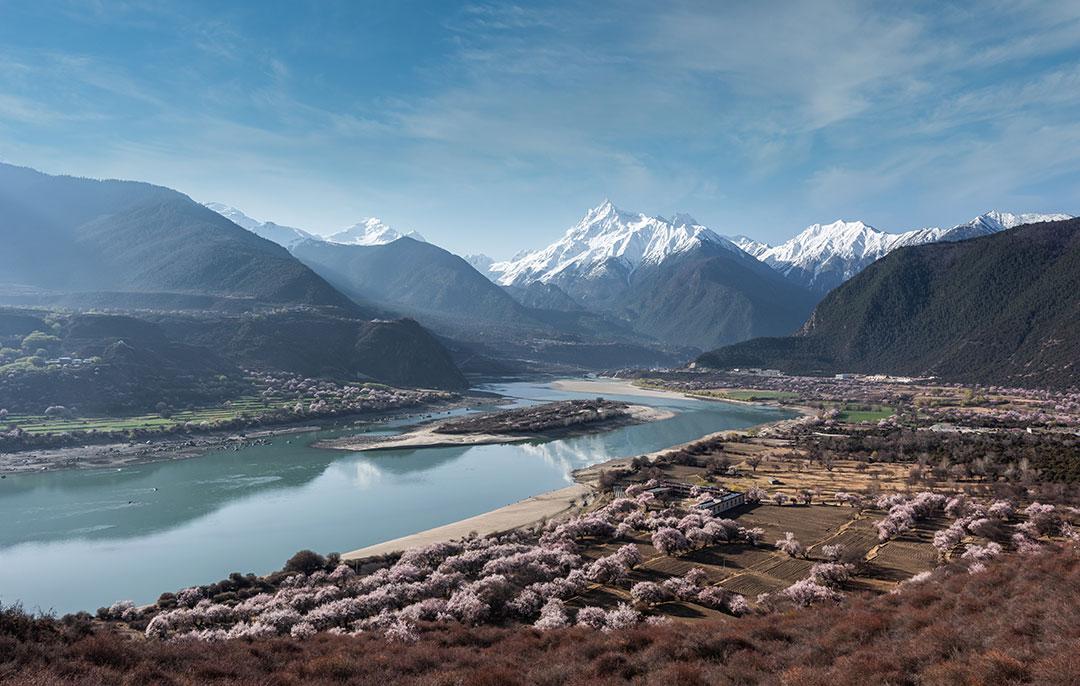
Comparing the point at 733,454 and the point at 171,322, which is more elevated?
the point at 171,322

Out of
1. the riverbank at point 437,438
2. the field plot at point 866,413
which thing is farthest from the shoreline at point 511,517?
the field plot at point 866,413

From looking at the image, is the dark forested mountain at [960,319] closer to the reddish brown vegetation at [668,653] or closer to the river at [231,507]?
the river at [231,507]

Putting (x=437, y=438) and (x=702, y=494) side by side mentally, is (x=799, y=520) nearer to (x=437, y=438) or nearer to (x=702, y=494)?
(x=702, y=494)

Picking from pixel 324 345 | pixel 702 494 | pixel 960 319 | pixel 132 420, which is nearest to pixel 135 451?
pixel 132 420

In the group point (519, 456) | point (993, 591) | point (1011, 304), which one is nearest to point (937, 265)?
point (1011, 304)

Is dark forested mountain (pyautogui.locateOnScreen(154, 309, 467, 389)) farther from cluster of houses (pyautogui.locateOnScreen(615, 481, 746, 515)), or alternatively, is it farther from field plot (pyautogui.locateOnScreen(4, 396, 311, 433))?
→ cluster of houses (pyautogui.locateOnScreen(615, 481, 746, 515))

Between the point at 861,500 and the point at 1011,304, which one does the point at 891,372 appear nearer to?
the point at 1011,304
